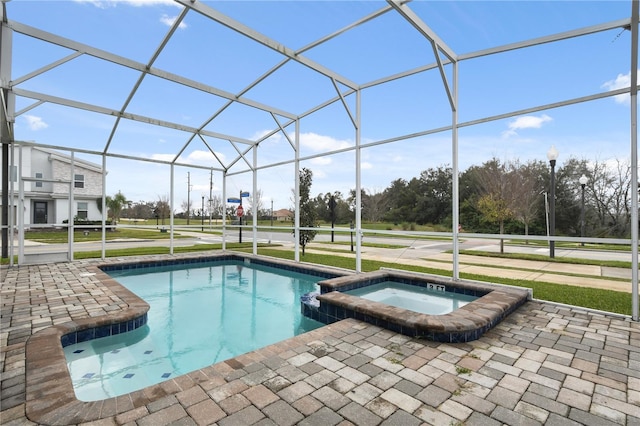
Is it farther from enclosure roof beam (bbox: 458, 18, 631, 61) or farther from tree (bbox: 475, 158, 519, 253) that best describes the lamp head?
enclosure roof beam (bbox: 458, 18, 631, 61)

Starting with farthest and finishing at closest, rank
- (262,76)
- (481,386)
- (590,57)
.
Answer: (262,76) → (590,57) → (481,386)

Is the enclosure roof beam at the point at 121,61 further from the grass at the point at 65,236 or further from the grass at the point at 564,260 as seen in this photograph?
the grass at the point at 65,236

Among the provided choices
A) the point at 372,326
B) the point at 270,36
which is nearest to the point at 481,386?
the point at 372,326

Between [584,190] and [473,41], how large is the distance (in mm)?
2923

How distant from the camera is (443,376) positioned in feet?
7.61

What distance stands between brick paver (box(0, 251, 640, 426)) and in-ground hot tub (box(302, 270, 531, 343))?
12cm

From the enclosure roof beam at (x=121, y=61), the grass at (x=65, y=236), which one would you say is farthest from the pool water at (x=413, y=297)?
the grass at (x=65, y=236)

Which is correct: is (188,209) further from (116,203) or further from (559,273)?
(559,273)

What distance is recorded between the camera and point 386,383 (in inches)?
86.9

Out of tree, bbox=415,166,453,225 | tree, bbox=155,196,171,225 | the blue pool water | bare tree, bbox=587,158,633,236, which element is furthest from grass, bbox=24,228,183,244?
bare tree, bbox=587,158,633,236

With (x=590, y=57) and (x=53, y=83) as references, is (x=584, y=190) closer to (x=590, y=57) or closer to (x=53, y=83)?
(x=590, y=57)

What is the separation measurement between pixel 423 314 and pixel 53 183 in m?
9.29

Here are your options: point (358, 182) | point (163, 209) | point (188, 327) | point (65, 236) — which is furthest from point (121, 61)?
point (163, 209)

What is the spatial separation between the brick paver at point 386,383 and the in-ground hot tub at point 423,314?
12cm
